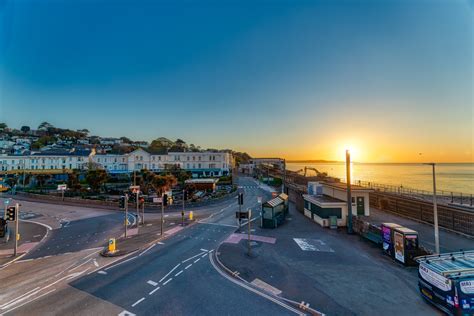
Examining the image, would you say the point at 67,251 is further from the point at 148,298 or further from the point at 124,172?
the point at 124,172

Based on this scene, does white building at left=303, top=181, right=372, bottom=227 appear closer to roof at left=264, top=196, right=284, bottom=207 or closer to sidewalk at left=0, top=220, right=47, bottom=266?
roof at left=264, top=196, right=284, bottom=207

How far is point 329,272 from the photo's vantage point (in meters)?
11.7

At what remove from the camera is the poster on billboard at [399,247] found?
41.6ft

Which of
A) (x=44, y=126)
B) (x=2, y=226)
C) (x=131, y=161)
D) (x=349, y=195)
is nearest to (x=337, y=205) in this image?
(x=349, y=195)

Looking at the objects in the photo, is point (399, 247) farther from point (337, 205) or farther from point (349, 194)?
point (337, 205)

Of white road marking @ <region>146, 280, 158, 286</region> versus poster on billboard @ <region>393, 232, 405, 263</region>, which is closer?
white road marking @ <region>146, 280, 158, 286</region>

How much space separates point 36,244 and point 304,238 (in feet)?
75.7

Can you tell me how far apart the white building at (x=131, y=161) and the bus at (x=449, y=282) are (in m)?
67.3

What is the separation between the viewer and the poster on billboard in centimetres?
1267

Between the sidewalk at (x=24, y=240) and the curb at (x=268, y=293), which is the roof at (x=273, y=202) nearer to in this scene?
the curb at (x=268, y=293)

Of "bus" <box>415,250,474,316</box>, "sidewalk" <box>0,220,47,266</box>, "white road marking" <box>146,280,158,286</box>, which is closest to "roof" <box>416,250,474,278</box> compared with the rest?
"bus" <box>415,250,474,316</box>

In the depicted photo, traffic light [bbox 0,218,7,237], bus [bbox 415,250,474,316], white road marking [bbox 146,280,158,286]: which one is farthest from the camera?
traffic light [bbox 0,218,7,237]

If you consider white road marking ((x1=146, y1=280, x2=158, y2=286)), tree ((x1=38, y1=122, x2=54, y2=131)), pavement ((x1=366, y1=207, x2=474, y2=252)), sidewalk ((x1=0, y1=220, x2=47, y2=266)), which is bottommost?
sidewalk ((x1=0, y1=220, x2=47, y2=266))

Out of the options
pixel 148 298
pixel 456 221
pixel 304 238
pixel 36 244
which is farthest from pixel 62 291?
pixel 456 221
